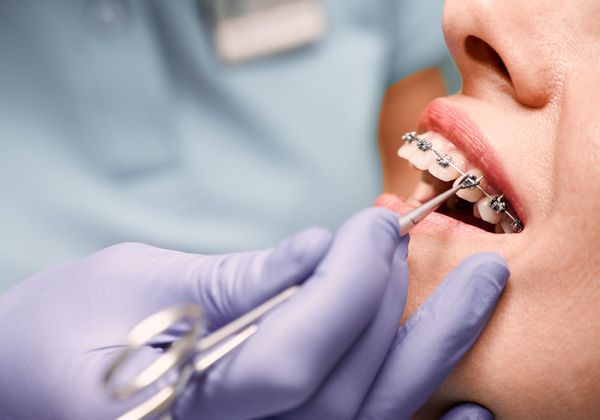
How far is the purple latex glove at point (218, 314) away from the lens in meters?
0.70

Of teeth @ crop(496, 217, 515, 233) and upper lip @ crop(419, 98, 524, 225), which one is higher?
upper lip @ crop(419, 98, 524, 225)

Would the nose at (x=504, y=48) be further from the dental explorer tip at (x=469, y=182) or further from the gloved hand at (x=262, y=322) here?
the gloved hand at (x=262, y=322)

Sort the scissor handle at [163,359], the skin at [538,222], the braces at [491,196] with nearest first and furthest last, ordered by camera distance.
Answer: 1. the scissor handle at [163,359]
2. the skin at [538,222]
3. the braces at [491,196]

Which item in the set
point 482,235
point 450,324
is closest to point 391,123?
point 482,235

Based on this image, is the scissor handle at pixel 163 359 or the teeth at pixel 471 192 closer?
the scissor handle at pixel 163 359

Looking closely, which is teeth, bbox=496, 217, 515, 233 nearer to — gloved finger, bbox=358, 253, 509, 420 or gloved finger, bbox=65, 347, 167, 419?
gloved finger, bbox=358, 253, 509, 420

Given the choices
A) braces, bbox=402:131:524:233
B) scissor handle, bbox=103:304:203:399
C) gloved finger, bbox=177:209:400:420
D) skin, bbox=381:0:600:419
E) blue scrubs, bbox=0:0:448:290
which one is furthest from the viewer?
blue scrubs, bbox=0:0:448:290

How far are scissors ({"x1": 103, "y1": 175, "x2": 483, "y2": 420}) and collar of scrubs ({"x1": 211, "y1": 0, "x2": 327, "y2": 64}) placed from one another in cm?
45

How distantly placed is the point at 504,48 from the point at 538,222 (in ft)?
0.74

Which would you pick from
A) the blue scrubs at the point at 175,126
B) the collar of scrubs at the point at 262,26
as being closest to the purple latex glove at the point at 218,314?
the blue scrubs at the point at 175,126

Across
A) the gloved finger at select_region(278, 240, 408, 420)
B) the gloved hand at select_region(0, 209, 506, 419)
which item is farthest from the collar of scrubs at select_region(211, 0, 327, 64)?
the gloved finger at select_region(278, 240, 408, 420)

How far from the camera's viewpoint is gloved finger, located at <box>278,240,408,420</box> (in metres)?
0.78

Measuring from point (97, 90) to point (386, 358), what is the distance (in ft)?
1.95

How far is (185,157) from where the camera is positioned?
1.17 meters
